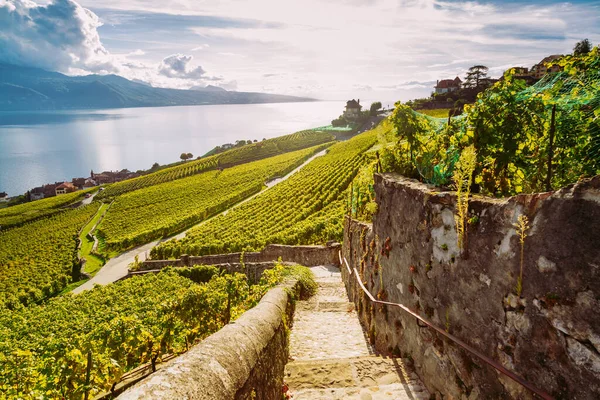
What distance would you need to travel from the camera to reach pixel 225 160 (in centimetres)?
9388

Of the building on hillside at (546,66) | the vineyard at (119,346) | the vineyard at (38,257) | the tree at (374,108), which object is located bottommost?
the vineyard at (38,257)

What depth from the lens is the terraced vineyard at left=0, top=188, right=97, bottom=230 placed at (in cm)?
6525

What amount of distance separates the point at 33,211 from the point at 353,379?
83.7m

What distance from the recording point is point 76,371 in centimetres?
469

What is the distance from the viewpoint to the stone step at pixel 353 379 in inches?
167

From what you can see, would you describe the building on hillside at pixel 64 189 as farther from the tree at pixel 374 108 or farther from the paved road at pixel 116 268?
the tree at pixel 374 108

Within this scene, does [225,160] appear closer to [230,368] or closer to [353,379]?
[353,379]

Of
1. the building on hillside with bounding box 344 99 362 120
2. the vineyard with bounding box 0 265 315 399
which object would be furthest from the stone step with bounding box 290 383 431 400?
the building on hillside with bounding box 344 99 362 120

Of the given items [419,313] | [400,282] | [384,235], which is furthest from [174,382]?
[384,235]

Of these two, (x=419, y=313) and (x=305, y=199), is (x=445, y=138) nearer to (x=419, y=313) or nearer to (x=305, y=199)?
(x=419, y=313)

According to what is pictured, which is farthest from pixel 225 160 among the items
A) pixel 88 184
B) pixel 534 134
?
pixel 534 134

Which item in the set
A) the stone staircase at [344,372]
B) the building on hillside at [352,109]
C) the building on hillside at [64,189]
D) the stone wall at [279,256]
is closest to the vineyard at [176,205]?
the stone wall at [279,256]

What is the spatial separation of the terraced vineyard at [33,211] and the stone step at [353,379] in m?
75.6

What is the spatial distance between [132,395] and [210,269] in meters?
23.0
